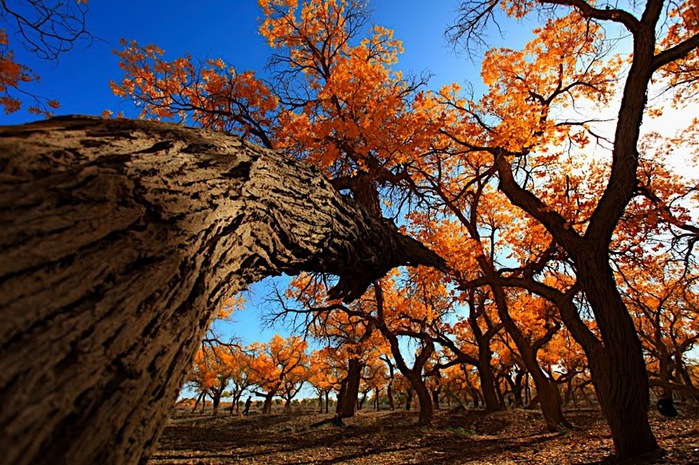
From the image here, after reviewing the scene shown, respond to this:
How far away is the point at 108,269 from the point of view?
0.96 meters

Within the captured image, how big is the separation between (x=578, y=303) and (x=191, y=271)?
7257 millimetres

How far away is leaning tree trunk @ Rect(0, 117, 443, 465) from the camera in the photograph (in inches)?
26.9

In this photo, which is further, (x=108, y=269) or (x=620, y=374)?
(x=620, y=374)

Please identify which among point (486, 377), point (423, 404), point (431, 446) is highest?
point (486, 377)

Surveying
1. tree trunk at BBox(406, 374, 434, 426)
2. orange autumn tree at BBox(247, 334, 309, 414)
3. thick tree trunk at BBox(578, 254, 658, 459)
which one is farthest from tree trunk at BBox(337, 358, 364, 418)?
orange autumn tree at BBox(247, 334, 309, 414)

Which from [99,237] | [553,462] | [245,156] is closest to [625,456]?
[553,462]

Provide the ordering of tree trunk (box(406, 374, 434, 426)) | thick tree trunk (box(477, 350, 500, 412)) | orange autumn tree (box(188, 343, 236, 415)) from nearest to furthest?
tree trunk (box(406, 374, 434, 426)) < thick tree trunk (box(477, 350, 500, 412)) < orange autumn tree (box(188, 343, 236, 415))

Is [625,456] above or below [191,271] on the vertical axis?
below

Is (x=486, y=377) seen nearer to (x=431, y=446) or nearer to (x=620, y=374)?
(x=431, y=446)

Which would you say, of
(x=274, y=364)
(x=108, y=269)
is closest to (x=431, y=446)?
(x=108, y=269)

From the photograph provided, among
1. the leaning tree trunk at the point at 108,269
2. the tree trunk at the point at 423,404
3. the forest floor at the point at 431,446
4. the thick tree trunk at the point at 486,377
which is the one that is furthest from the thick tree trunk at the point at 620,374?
the thick tree trunk at the point at 486,377

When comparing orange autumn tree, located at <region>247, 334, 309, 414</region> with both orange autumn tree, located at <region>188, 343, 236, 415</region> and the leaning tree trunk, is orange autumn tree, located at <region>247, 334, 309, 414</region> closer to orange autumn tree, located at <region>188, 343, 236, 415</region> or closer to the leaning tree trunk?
orange autumn tree, located at <region>188, 343, 236, 415</region>

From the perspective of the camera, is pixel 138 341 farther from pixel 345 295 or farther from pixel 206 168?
pixel 345 295

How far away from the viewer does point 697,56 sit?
6.28 meters
